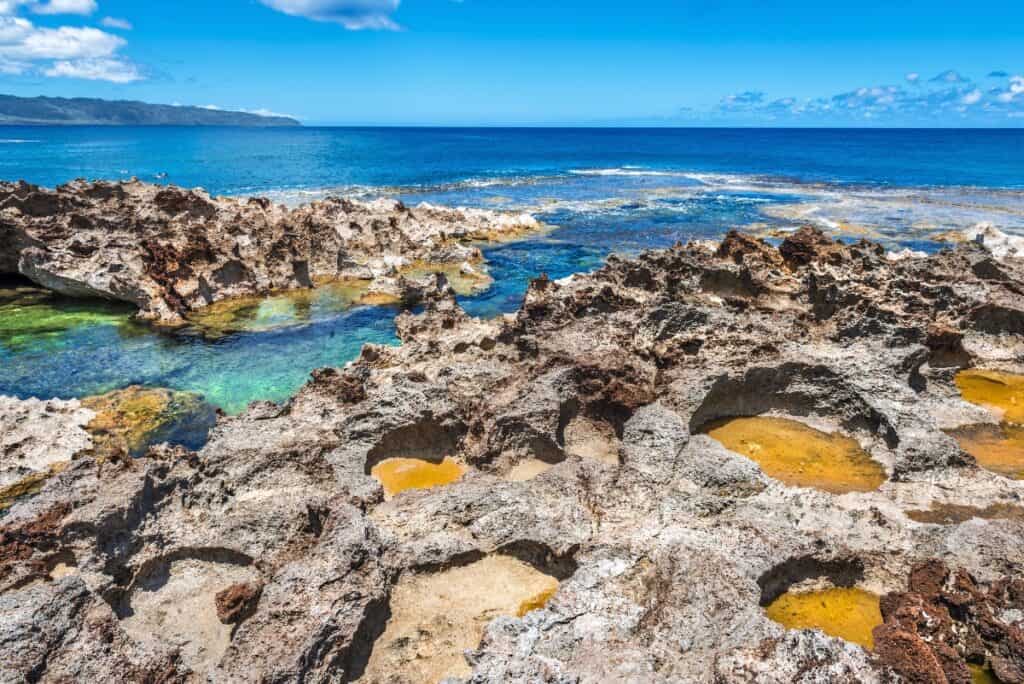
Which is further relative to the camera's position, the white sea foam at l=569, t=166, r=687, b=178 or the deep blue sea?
the white sea foam at l=569, t=166, r=687, b=178

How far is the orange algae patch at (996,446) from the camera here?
44.0 ft

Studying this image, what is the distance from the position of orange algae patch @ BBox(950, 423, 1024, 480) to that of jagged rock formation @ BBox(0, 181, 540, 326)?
21.8 metres

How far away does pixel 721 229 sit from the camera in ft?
160

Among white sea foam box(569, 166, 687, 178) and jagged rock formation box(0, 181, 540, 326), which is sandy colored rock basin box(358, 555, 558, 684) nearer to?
jagged rock formation box(0, 181, 540, 326)

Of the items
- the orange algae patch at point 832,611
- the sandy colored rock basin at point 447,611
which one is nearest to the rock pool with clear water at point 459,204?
the sandy colored rock basin at point 447,611

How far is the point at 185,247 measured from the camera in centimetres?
2855

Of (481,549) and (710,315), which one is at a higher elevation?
(710,315)

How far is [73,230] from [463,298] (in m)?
17.9

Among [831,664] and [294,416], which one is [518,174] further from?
[831,664]

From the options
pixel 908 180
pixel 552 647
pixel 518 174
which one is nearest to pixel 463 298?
pixel 552 647

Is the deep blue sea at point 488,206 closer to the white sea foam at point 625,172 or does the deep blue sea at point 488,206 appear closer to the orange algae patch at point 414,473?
the white sea foam at point 625,172

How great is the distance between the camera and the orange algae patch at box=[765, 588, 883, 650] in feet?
30.5

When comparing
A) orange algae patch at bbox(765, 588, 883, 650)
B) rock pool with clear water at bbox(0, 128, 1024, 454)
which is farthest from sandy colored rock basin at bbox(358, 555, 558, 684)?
rock pool with clear water at bbox(0, 128, 1024, 454)

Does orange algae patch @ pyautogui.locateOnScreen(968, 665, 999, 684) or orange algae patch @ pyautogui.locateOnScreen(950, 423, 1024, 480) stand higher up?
orange algae patch @ pyautogui.locateOnScreen(950, 423, 1024, 480)
